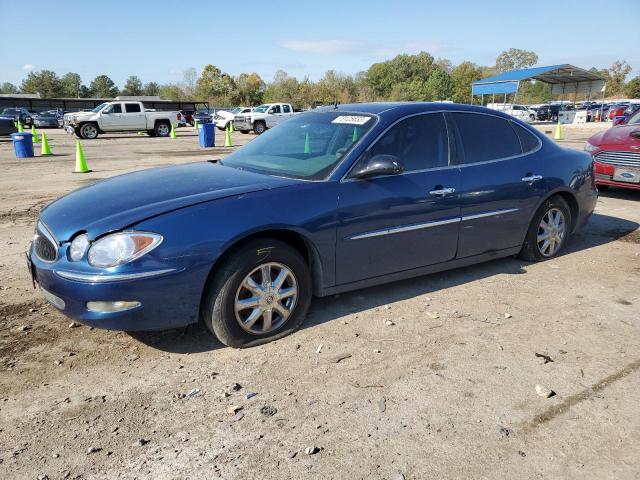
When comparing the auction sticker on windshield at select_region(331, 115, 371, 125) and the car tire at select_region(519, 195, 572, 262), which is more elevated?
the auction sticker on windshield at select_region(331, 115, 371, 125)

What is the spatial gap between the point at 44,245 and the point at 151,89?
4620 inches

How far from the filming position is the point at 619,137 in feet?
27.5

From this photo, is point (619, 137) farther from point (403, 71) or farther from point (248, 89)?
point (403, 71)

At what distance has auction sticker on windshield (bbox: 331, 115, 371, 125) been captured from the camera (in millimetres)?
4133

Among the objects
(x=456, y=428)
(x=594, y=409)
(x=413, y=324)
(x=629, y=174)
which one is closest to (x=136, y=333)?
(x=413, y=324)

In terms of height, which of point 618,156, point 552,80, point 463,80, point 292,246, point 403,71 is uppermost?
point 403,71

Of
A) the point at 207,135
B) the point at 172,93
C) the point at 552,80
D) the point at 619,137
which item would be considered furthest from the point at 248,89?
the point at 619,137

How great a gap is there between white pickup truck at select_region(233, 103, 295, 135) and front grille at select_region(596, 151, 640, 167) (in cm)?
2316

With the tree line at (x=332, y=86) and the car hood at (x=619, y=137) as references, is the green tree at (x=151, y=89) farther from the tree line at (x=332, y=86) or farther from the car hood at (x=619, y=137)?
the car hood at (x=619, y=137)

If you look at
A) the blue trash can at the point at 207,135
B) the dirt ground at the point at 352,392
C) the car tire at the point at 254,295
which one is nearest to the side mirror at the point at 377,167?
the car tire at the point at 254,295

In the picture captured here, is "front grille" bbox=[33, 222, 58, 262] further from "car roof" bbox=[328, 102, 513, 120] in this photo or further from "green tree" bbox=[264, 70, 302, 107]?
"green tree" bbox=[264, 70, 302, 107]

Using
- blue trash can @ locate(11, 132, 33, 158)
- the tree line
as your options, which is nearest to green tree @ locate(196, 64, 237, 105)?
the tree line

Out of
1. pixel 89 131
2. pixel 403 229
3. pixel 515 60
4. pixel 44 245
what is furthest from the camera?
pixel 515 60

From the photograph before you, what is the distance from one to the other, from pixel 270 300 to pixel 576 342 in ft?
7.28
